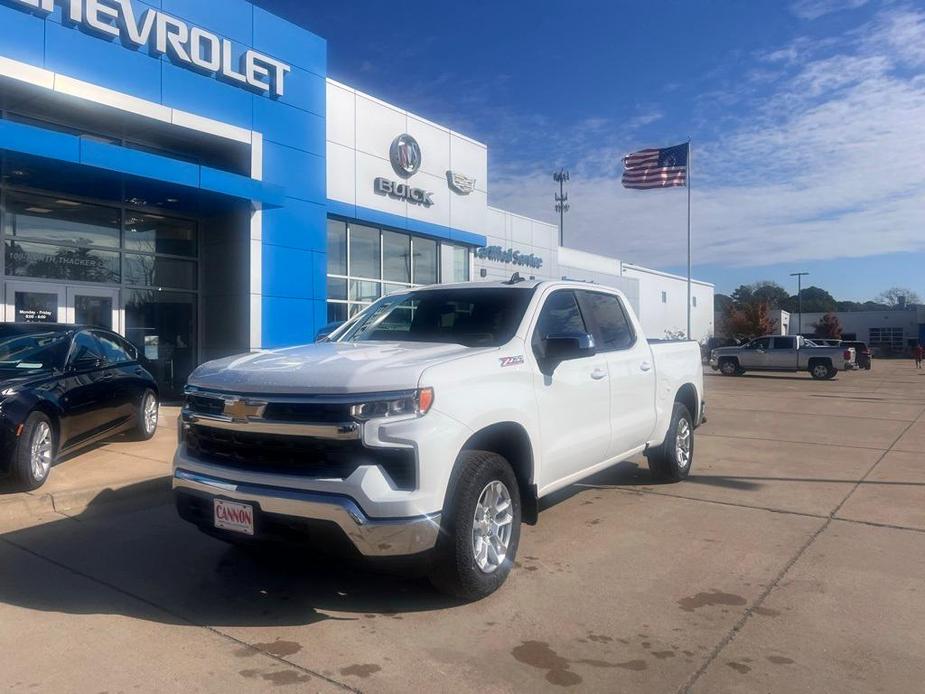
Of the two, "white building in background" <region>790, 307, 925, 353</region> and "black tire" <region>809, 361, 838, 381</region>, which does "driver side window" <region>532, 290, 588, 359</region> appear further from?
"white building in background" <region>790, 307, 925, 353</region>

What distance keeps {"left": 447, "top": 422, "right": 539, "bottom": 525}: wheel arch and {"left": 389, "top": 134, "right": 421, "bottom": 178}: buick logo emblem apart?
14.4 m

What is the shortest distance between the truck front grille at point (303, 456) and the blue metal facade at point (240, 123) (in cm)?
774

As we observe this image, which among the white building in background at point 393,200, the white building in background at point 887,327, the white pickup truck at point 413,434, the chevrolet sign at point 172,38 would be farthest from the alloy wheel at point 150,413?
the white building in background at point 887,327

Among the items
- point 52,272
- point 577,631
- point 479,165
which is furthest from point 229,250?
point 577,631

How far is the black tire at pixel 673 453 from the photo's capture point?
7109 millimetres

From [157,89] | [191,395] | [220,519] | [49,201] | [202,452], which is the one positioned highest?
[157,89]

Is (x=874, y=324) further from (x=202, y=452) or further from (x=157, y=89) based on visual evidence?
(x=202, y=452)

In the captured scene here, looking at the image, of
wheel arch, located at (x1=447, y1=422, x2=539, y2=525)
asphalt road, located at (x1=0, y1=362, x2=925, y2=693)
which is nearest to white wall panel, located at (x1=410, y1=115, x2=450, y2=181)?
asphalt road, located at (x1=0, y1=362, x2=925, y2=693)

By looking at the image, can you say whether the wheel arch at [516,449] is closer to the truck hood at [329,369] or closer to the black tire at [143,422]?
the truck hood at [329,369]

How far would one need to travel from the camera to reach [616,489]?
284 inches

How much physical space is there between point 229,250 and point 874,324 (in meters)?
78.6

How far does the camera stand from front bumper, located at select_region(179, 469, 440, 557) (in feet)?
11.9

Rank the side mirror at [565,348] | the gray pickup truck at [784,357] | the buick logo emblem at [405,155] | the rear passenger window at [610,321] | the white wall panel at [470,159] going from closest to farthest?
the side mirror at [565,348]
the rear passenger window at [610,321]
the buick logo emblem at [405,155]
the white wall panel at [470,159]
the gray pickup truck at [784,357]

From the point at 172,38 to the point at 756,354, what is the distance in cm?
2540
